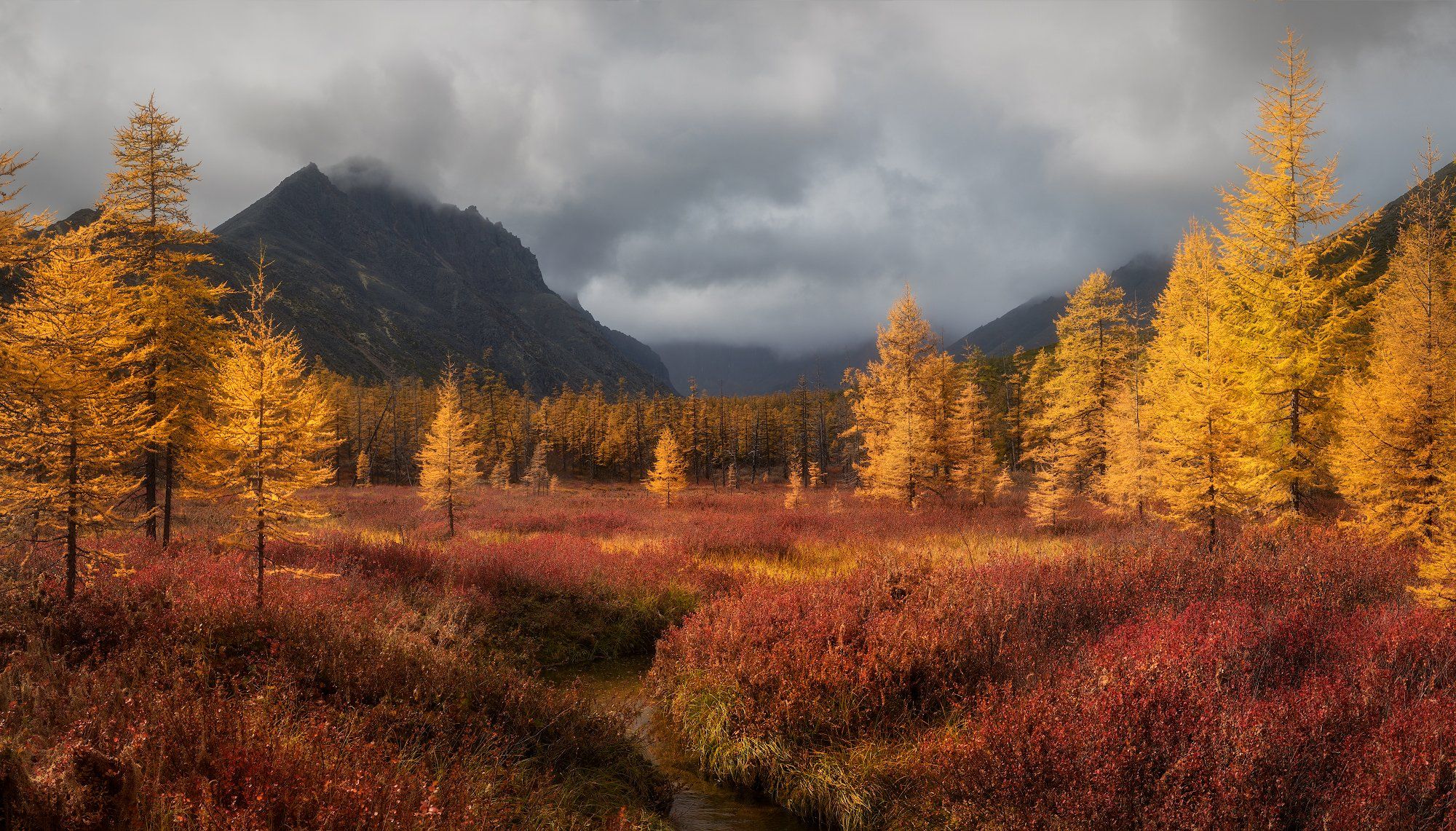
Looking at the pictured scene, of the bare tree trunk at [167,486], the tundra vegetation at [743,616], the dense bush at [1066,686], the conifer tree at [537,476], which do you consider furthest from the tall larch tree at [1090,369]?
the conifer tree at [537,476]

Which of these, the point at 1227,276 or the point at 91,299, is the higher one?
the point at 1227,276

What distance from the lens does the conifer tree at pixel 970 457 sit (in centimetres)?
2667

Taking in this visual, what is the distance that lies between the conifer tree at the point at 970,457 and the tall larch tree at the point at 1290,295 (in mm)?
10581

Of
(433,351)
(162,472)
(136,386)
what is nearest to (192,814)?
(136,386)

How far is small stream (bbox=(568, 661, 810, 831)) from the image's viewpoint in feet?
19.2

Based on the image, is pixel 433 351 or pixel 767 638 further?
pixel 433 351

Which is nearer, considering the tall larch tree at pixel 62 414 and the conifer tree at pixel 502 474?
the tall larch tree at pixel 62 414

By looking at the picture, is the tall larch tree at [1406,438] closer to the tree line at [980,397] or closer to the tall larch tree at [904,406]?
the tree line at [980,397]

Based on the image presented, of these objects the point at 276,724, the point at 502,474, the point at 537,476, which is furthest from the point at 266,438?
the point at 502,474

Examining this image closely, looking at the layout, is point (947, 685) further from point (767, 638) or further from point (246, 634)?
point (246, 634)

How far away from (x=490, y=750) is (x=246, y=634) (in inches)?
126

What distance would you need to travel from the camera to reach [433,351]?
190500 millimetres

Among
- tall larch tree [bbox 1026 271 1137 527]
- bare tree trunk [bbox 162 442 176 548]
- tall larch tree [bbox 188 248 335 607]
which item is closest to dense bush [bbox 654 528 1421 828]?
tall larch tree [bbox 188 248 335 607]

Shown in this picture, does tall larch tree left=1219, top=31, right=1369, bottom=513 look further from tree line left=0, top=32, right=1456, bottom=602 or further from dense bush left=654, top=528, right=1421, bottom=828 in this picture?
dense bush left=654, top=528, right=1421, bottom=828
